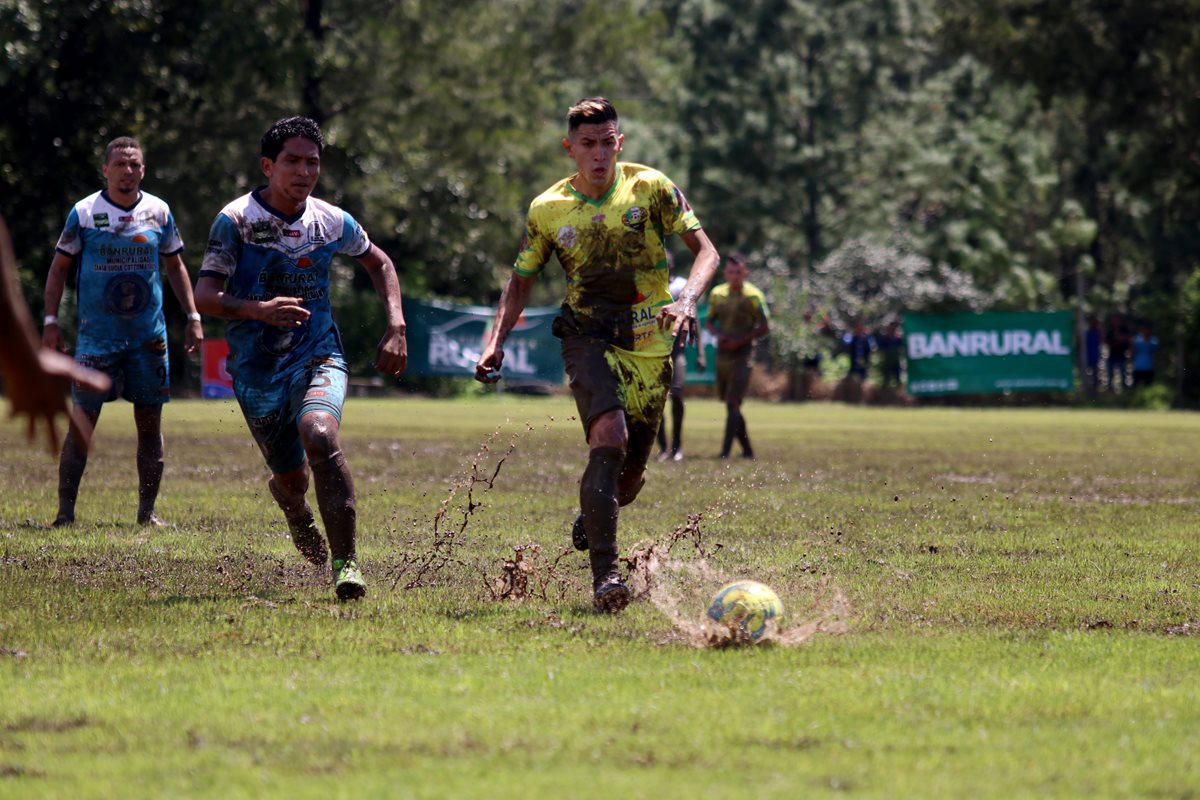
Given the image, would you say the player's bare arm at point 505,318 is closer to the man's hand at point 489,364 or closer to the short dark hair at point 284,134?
the man's hand at point 489,364

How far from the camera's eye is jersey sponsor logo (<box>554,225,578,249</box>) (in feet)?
25.3

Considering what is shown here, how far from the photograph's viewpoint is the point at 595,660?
19.8 ft

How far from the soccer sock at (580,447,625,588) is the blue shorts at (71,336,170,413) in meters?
4.11

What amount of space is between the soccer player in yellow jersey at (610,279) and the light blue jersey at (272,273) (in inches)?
33.8

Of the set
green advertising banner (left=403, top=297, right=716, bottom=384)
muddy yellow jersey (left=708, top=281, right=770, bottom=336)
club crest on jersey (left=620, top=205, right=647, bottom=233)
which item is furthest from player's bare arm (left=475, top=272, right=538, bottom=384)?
green advertising banner (left=403, top=297, right=716, bottom=384)

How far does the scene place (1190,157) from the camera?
40406mm

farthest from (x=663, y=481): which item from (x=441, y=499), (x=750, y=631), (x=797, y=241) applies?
(x=797, y=241)

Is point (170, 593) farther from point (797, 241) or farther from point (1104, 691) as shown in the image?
point (797, 241)

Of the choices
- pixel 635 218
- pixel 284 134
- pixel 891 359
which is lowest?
pixel 891 359

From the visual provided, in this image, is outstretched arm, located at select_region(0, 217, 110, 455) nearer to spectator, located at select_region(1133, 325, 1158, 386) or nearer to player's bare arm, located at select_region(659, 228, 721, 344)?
player's bare arm, located at select_region(659, 228, 721, 344)

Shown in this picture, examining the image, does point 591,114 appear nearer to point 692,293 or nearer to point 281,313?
point 692,293

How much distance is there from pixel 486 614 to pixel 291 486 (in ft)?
5.08

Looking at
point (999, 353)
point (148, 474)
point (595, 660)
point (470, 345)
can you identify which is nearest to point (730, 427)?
point (148, 474)

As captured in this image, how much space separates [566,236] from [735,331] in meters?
11.0
